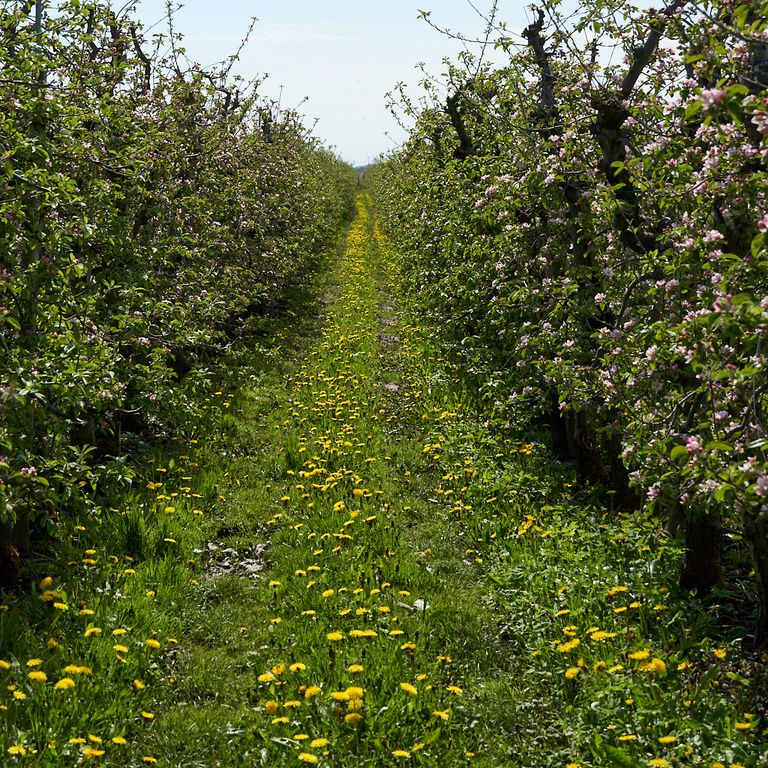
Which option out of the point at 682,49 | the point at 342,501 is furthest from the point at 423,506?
the point at 682,49

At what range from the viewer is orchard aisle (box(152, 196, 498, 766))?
4228mm

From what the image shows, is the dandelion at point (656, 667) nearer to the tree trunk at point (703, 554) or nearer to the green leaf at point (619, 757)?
the green leaf at point (619, 757)

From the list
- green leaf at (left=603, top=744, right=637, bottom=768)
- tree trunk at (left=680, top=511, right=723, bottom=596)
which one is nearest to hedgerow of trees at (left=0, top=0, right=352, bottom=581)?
green leaf at (left=603, top=744, right=637, bottom=768)

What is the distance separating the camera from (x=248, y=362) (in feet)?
43.9

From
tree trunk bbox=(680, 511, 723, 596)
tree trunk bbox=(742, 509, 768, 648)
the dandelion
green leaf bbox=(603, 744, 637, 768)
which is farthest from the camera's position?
tree trunk bbox=(680, 511, 723, 596)

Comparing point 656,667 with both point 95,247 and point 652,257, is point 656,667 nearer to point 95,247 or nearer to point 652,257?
point 652,257

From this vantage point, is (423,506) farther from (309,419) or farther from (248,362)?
(248,362)

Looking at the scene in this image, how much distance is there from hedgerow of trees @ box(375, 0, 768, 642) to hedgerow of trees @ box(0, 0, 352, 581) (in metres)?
3.93

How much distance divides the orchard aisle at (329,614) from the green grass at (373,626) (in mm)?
20

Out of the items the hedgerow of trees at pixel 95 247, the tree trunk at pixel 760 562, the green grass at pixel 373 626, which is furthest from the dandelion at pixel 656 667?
the hedgerow of trees at pixel 95 247

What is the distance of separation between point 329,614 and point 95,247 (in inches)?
187

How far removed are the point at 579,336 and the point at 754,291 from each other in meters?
2.49

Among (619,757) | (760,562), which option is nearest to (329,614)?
(619,757)

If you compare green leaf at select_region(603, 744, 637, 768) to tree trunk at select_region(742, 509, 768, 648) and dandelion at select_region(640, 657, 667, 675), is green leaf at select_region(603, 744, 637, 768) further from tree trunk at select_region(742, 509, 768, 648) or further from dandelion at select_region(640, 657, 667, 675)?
tree trunk at select_region(742, 509, 768, 648)
